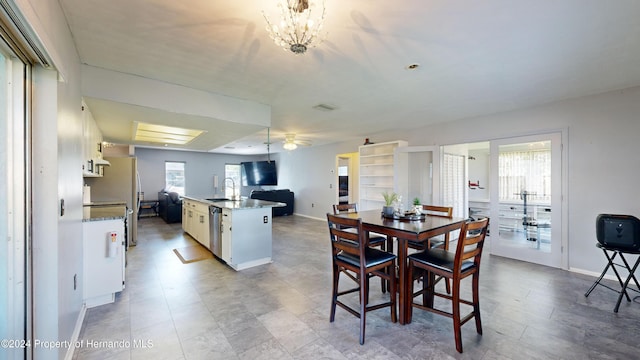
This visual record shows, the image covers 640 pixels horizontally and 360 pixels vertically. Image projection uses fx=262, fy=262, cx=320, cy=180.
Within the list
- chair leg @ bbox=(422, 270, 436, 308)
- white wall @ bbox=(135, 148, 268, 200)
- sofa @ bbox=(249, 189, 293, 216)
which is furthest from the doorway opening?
chair leg @ bbox=(422, 270, 436, 308)

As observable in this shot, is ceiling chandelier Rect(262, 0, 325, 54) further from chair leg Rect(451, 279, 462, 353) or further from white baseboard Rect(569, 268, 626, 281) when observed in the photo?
white baseboard Rect(569, 268, 626, 281)

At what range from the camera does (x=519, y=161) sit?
13.7 feet

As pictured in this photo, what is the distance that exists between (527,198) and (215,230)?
196 inches

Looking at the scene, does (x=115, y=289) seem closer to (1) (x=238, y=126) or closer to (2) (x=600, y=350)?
(1) (x=238, y=126)

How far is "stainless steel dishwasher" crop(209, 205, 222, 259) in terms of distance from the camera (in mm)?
4000

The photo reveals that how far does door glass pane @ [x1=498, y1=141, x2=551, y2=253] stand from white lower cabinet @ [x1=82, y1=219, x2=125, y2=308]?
5364 millimetres

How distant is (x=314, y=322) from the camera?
2328 millimetres

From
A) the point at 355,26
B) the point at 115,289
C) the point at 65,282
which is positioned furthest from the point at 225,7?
the point at 115,289

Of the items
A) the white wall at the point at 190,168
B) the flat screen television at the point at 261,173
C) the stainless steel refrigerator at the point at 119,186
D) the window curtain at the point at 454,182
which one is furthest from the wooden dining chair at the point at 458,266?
the flat screen television at the point at 261,173

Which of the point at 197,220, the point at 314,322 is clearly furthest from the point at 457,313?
the point at 197,220

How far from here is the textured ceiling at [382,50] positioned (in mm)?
1781

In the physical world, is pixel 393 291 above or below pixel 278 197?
below

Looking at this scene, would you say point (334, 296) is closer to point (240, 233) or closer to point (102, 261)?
point (240, 233)

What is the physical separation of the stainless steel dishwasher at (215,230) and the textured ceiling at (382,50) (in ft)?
4.77
